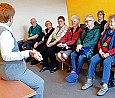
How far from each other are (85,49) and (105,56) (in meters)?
0.46

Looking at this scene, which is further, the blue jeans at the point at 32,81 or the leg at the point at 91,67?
the leg at the point at 91,67

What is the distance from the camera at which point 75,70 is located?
3.67 metres

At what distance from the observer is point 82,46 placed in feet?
12.0

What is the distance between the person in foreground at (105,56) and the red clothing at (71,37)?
61 cm

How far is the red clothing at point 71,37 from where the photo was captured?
13.0ft

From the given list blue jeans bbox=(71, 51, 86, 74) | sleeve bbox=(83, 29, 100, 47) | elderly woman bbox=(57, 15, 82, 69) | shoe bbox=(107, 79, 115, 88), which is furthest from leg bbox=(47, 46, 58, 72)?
shoe bbox=(107, 79, 115, 88)

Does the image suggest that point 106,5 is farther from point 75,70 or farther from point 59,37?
point 75,70

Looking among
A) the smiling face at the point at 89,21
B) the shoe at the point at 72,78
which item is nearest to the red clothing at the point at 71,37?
the smiling face at the point at 89,21

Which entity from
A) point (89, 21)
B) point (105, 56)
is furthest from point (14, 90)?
point (89, 21)

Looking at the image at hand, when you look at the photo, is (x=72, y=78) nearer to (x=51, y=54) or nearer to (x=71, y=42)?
(x=71, y=42)

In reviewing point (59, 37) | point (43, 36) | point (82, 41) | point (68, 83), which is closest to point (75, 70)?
point (68, 83)

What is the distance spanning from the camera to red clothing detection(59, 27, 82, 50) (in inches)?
156

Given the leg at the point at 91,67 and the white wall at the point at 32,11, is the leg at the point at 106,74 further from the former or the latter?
the white wall at the point at 32,11

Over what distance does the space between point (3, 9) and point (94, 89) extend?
6.33 feet
